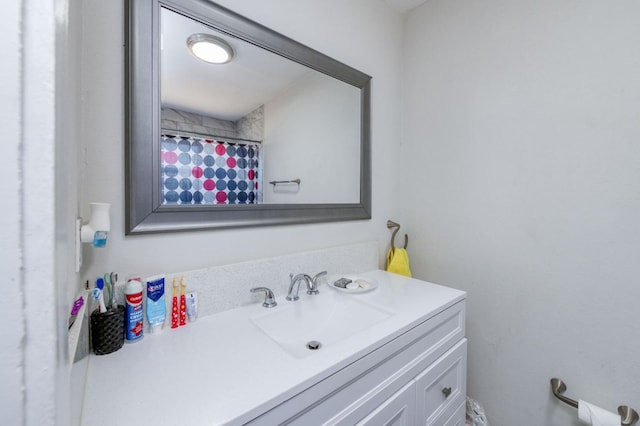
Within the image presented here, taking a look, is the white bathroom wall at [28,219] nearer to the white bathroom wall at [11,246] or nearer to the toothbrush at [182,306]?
the white bathroom wall at [11,246]

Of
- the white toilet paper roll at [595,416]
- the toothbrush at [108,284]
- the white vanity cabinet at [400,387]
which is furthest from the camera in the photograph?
the white toilet paper roll at [595,416]

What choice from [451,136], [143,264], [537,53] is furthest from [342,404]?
[537,53]

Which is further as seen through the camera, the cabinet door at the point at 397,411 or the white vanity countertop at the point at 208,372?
the cabinet door at the point at 397,411

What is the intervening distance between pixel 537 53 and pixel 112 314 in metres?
1.82

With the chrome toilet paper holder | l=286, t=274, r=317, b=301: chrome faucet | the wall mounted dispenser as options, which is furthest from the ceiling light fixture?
the chrome toilet paper holder

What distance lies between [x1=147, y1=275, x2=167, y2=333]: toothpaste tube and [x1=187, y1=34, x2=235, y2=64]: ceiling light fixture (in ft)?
2.45

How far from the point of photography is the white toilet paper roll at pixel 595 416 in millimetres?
915

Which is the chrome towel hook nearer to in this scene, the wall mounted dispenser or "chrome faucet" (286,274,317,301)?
"chrome faucet" (286,274,317,301)

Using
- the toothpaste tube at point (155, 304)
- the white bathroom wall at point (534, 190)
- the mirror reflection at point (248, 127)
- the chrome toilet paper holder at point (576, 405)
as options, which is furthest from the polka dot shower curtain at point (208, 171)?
the chrome toilet paper holder at point (576, 405)

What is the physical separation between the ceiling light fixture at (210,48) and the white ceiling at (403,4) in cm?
112

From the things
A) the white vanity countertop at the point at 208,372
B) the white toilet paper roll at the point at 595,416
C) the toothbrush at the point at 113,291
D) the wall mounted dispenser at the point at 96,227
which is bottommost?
the white toilet paper roll at the point at 595,416

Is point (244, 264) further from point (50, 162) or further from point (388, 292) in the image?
point (50, 162)

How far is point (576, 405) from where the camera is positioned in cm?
101

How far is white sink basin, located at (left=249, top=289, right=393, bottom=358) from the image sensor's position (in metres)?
0.89
